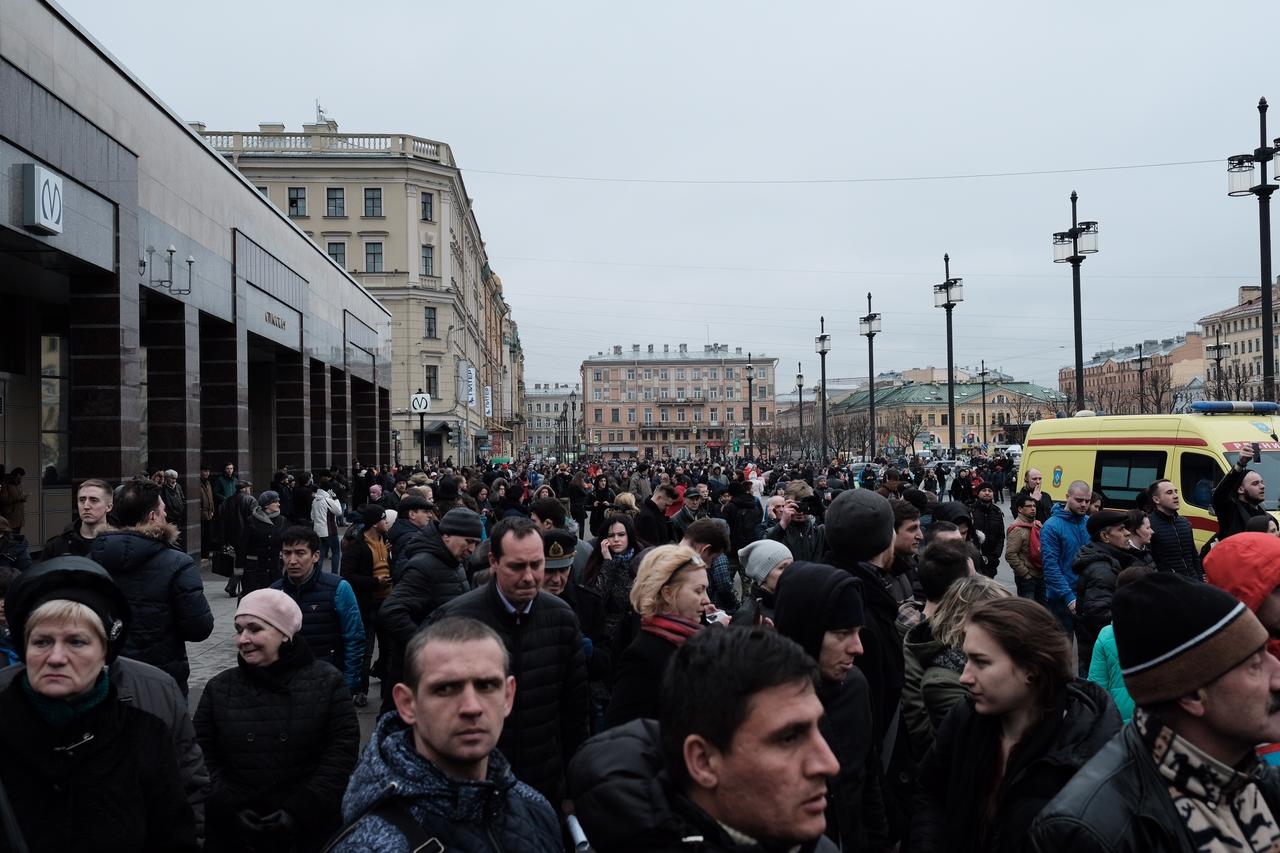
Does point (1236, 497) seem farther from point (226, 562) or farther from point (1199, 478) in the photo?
point (226, 562)

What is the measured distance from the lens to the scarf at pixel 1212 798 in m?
2.35

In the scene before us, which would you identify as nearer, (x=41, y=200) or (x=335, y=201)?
(x=41, y=200)

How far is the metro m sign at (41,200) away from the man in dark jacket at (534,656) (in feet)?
39.3

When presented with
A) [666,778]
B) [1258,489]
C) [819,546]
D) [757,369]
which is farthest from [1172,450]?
[757,369]

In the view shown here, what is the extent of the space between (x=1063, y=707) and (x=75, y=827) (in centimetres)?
309

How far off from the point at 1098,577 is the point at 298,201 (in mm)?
59409

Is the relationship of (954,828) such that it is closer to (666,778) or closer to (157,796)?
(666,778)

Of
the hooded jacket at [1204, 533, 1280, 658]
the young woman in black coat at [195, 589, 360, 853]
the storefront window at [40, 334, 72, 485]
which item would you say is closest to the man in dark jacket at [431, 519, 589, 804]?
the young woman in black coat at [195, 589, 360, 853]

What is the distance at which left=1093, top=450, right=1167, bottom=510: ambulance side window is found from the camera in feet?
48.3

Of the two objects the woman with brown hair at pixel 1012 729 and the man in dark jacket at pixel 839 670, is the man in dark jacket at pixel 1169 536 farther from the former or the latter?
the woman with brown hair at pixel 1012 729

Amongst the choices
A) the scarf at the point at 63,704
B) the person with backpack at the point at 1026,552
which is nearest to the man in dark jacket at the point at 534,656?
the scarf at the point at 63,704

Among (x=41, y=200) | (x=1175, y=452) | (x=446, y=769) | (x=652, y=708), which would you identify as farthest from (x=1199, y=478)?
(x=41, y=200)

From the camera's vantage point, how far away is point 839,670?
12.3ft

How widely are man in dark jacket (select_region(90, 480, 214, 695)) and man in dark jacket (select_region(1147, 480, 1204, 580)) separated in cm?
750
